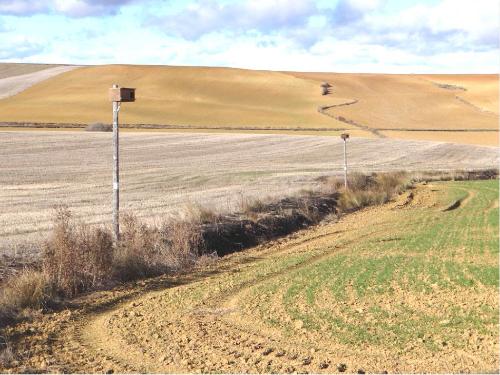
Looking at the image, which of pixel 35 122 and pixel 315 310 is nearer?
pixel 315 310

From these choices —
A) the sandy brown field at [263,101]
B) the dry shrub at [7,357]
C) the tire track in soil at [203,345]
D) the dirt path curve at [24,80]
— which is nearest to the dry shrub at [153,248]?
the tire track in soil at [203,345]

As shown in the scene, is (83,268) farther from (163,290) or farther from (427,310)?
(427,310)

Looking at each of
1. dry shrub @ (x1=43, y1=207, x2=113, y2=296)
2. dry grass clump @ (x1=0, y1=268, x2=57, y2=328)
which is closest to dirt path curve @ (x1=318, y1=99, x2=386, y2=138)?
dry shrub @ (x1=43, y1=207, x2=113, y2=296)

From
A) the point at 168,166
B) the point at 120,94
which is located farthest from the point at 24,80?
the point at 120,94

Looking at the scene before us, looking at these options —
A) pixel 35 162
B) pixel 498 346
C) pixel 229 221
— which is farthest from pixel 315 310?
pixel 35 162

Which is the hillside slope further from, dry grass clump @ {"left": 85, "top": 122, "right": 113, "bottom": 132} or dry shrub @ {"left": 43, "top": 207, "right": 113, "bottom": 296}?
dry shrub @ {"left": 43, "top": 207, "right": 113, "bottom": 296}

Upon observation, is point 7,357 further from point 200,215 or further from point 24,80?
point 24,80

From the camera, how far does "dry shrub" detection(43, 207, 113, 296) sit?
13.0 m

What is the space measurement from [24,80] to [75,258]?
86.9 m

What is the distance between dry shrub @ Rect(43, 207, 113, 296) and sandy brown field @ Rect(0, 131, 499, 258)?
1718 mm

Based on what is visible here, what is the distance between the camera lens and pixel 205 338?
9922mm

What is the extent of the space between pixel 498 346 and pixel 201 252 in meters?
9.29

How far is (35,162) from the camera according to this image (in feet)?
127

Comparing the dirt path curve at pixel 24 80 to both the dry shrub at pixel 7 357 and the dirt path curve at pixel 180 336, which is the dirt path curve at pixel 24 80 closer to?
the dirt path curve at pixel 180 336
